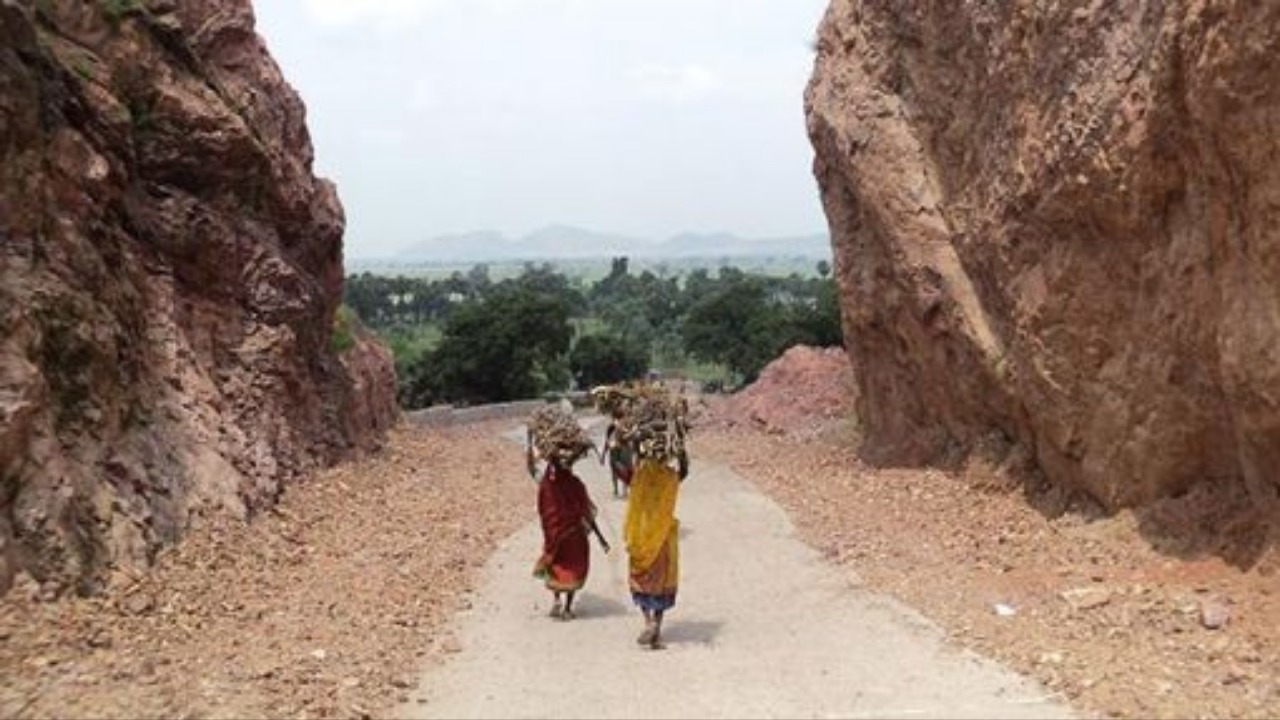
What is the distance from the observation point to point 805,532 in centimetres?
1416

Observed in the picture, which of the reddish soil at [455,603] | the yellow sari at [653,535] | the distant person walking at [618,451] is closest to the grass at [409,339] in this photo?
the reddish soil at [455,603]

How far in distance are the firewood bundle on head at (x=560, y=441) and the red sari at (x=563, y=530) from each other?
133 mm

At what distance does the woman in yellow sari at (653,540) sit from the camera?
30.7 ft

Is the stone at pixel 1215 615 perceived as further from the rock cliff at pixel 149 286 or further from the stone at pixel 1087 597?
the rock cliff at pixel 149 286

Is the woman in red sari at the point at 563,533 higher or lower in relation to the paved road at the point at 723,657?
higher

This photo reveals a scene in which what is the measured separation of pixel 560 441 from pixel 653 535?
4.65 feet

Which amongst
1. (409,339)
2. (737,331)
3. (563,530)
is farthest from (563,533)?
(409,339)

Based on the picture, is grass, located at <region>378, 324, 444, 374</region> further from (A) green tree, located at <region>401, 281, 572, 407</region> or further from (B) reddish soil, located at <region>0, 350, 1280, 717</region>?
(B) reddish soil, located at <region>0, 350, 1280, 717</region>

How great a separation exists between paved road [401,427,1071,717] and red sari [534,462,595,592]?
338 mm

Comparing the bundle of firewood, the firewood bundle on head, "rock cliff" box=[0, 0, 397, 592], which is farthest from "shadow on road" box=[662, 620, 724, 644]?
"rock cliff" box=[0, 0, 397, 592]

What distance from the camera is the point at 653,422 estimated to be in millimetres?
9688

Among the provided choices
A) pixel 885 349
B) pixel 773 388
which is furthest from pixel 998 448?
pixel 773 388

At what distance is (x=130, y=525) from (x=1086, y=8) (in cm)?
949

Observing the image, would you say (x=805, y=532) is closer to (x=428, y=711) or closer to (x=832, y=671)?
(x=832, y=671)
